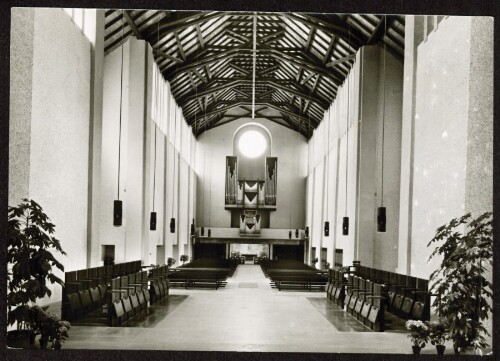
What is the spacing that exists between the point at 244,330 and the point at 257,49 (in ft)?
34.0

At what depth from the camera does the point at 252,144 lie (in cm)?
2898

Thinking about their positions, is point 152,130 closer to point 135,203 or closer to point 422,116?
point 135,203

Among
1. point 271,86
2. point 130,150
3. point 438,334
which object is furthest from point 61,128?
point 271,86

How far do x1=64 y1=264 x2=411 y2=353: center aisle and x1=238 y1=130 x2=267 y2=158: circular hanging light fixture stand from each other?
16.5 meters

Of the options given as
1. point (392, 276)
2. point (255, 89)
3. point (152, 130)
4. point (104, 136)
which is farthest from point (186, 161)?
point (392, 276)

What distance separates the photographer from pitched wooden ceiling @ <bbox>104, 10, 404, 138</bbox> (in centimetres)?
1479

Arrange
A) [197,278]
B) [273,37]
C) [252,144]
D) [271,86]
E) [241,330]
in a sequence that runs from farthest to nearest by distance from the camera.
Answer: [252,144] < [271,86] < [273,37] < [197,278] < [241,330]

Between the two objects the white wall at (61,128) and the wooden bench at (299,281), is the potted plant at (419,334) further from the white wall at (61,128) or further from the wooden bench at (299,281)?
the wooden bench at (299,281)

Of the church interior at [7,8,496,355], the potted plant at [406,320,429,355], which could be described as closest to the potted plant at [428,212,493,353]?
the church interior at [7,8,496,355]

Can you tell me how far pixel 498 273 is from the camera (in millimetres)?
6008

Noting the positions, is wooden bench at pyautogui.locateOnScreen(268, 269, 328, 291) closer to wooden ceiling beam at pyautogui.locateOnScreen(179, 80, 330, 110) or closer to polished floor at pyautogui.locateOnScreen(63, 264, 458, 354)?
polished floor at pyautogui.locateOnScreen(63, 264, 458, 354)

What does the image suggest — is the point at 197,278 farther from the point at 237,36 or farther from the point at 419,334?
the point at 419,334

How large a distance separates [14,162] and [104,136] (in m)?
8.58

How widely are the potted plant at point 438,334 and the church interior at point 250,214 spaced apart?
0.07 feet
